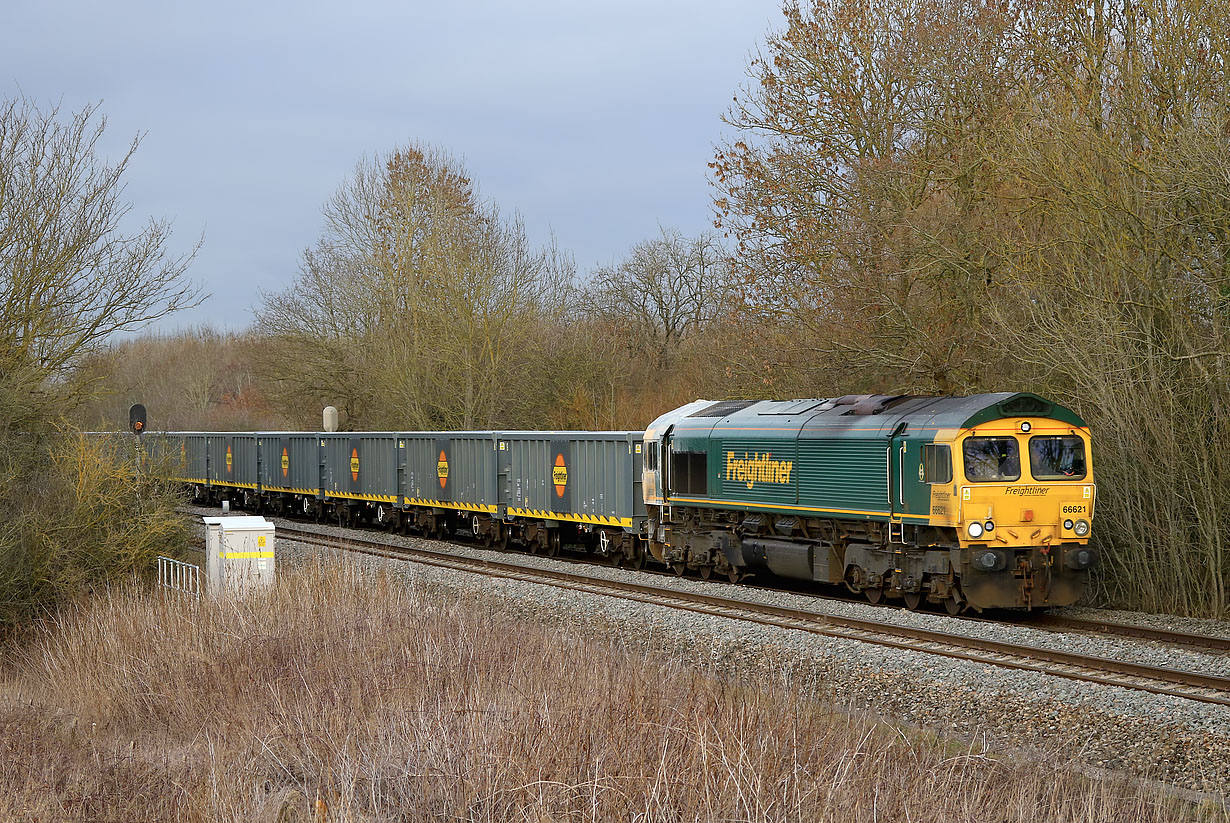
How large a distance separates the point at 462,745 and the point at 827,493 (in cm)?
983

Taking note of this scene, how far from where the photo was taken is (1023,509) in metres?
13.5

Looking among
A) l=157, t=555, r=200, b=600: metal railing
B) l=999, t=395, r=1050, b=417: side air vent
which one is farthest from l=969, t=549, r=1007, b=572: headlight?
l=157, t=555, r=200, b=600: metal railing

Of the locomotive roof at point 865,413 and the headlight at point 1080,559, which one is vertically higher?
the locomotive roof at point 865,413

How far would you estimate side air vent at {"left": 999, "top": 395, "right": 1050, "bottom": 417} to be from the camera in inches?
538

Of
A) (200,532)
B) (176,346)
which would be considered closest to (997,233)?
(200,532)

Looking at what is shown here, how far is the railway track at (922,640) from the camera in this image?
9719mm

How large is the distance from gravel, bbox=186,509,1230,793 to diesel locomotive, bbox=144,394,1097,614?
0.78m

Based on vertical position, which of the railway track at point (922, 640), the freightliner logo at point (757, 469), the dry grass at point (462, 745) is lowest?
the railway track at point (922, 640)

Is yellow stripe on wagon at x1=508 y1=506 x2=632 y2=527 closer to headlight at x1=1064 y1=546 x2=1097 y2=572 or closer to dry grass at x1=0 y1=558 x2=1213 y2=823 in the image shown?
headlight at x1=1064 y1=546 x2=1097 y2=572

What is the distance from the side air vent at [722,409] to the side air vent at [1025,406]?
5.10 meters

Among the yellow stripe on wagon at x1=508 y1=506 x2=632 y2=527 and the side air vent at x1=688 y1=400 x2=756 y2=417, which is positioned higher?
the side air vent at x1=688 y1=400 x2=756 y2=417

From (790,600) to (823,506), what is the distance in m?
1.37

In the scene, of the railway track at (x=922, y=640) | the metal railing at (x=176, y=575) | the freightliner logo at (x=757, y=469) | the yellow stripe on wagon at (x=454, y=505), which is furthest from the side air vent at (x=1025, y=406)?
the yellow stripe on wagon at (x=454, y=505)

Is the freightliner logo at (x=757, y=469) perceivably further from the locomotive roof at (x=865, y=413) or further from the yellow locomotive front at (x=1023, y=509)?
the yellow locomotive front at (x=1023, y=509)
